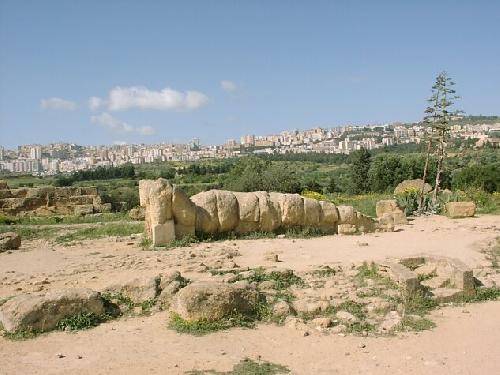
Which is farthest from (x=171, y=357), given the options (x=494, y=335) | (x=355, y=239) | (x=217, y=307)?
(x=355, y=239)

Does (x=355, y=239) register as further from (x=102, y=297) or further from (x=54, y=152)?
(x=54, y=152)

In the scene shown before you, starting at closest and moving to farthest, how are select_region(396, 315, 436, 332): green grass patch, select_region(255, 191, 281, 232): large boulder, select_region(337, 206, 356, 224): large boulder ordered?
1. select_region(396, 315, 436, 332): green grass patch
2. select_region(255, 191, 281, 232): large boulder
3. select_region(337, 206, 356, 224): large boulder

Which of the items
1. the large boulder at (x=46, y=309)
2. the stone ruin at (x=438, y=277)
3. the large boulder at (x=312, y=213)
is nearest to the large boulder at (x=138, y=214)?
the large boulder at (x=312, y=213)

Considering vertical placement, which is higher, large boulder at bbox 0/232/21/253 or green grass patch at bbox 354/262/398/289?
green grass patch at bbox 354/262/398/289

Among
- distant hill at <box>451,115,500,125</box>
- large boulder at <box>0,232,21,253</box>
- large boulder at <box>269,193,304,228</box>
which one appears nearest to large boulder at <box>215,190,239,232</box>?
large boulder at <box>269,193,304,228</box>

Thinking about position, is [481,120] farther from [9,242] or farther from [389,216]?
[9,242]

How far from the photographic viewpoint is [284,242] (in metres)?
14.7

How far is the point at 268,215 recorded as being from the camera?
621 inches

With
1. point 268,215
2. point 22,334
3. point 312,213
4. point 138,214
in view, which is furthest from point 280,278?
point 138,214

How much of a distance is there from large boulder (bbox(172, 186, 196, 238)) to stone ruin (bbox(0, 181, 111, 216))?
1165cm

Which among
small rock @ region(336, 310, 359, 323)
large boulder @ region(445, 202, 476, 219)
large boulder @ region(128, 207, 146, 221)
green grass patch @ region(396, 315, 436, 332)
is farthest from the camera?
large boulder @ region(128, 207, 146, 221)

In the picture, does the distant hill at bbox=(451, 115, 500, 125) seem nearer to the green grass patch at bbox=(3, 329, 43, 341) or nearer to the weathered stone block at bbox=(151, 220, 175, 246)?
the weathered stone block at bbox=(151, 220, 175, 246)

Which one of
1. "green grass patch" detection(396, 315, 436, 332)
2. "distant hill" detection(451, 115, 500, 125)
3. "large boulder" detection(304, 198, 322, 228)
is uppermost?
"distant hill" detection(451, 115, 500, 125)

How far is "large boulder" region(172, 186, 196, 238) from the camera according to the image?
14.5 metres
